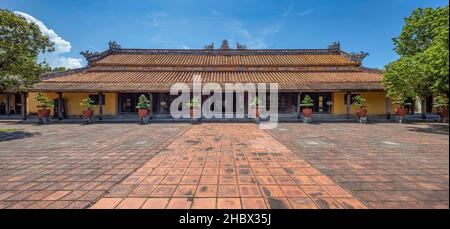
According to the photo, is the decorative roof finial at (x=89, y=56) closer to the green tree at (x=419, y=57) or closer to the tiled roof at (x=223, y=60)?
the tiled roof at (x=223, y=60)

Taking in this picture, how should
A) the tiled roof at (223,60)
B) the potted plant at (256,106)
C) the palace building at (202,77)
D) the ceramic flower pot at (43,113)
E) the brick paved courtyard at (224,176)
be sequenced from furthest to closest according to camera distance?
1. the tiled roof at (223,60)
2. the palace building at (202,77)
3. the potted plant at (256,106)
4. the ceramic flower pot at (43,113)
5. the brick paved courtyard at (224,176)

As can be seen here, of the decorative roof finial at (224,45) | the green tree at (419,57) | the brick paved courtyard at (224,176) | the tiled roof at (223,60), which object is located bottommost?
the brick paved courtyard at (224,176)

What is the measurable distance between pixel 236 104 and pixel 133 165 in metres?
13.8

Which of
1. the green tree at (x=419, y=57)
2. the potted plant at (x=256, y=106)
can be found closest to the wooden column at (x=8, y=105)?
the potted plant at (x=256, y=106)

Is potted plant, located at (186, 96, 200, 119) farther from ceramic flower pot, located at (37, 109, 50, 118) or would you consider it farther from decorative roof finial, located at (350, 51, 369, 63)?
decorative roof finial, located at (350, 51, 369, 63)

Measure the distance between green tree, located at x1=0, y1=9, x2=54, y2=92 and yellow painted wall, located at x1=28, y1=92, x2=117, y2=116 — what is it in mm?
6613

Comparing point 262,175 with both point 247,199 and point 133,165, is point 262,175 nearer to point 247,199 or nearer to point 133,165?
point 247,199

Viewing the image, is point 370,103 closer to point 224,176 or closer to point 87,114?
point 224,176

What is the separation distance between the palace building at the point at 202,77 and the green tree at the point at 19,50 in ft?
14.4

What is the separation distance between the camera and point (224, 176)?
13.6 feet

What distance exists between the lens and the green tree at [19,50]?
9484 millimetres

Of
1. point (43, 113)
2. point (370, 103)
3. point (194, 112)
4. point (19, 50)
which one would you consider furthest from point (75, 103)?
point (370, 103)

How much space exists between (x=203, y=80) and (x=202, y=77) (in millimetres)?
865
